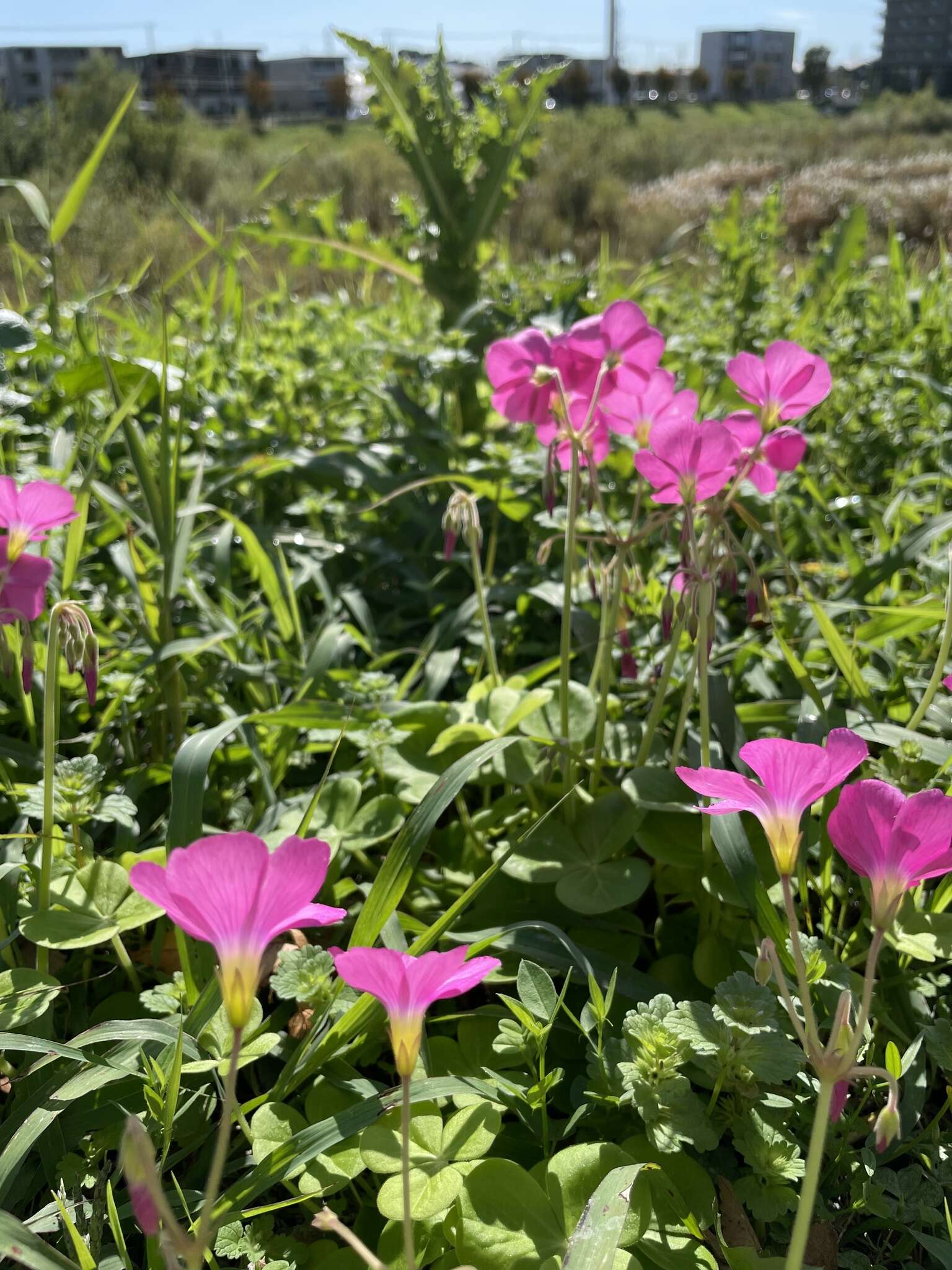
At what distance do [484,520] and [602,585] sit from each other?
1.17 metres

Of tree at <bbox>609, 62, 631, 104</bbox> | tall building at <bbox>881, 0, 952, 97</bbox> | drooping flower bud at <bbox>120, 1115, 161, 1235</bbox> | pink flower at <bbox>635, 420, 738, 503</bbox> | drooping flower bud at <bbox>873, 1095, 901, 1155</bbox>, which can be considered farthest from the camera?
tree at <bbox>609, 62, 631, 104</bbox>

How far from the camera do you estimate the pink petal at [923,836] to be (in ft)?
2.39

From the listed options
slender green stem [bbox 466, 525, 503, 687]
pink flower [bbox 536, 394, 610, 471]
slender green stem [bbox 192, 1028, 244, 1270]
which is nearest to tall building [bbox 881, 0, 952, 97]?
pink flower [bbox 536, 394, 610, 471]

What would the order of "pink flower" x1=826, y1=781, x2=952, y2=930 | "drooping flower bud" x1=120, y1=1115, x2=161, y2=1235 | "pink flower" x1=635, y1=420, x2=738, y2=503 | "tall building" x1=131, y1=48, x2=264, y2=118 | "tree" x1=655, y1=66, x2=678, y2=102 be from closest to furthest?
"drooping flower bud" x1=120, y1=1115, x2=161, y2=1235 < "pink flower" x1=826, y1=781, x2=952, y2=930 < "pink flower" x1=635, y1=420, x2=738, y2=503 < "tall building" x1=131, y1=48, x2=264, y2=118 < "tree" x1=655, y1=66, x2=678, y2=102

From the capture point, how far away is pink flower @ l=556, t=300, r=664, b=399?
1289 mm

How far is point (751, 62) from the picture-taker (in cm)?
6762

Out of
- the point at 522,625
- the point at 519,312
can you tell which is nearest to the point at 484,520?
the point at 522,625

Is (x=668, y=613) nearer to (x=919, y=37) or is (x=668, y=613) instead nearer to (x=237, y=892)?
(x=237, y=892)

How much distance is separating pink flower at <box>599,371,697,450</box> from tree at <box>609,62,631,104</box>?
184ft

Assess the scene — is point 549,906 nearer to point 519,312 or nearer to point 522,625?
point 522,625

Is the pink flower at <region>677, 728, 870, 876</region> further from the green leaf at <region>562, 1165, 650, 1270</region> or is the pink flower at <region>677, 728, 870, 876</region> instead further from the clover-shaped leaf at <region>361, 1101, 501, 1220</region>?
the clover-shaped leaf at <region>361, 1101, 501, 1220</region>

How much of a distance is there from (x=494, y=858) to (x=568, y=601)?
396mm

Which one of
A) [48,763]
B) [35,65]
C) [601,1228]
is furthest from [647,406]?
[35,65]

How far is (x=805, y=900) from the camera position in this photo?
1205mm
